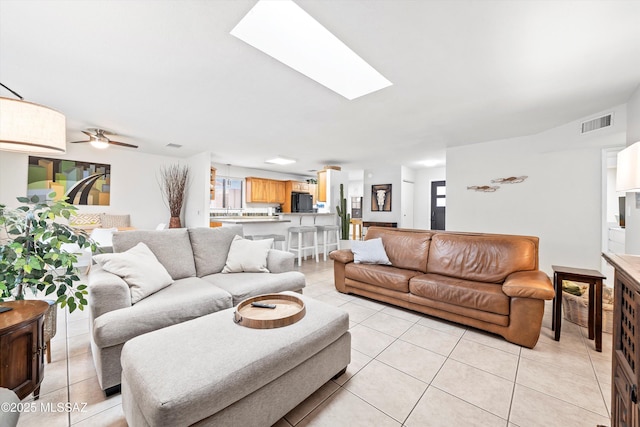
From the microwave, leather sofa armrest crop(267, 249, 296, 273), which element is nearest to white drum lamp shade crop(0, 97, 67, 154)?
leather sofa armrest crop(267, 249, 296, 273)

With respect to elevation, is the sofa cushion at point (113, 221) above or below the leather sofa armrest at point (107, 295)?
above

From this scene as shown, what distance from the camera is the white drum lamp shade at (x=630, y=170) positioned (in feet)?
4.63

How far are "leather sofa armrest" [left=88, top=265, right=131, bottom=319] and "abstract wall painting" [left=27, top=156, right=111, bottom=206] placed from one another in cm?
413

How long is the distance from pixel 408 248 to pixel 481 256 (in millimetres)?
798

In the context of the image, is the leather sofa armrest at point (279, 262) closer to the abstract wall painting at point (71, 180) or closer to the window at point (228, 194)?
the abstract wall painting at point (71, 180)

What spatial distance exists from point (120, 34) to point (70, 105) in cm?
204

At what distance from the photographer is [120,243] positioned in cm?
223

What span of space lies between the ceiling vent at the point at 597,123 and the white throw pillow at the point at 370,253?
3.15 meters

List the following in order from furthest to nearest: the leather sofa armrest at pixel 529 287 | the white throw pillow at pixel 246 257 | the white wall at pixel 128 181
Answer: the white wall at pixel 128 181 → the white throw pillow at pixel 246 257 → the leather sofa armrest at pixel 529 287

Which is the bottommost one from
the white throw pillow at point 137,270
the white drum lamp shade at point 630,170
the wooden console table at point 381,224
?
the white throw pillow at point 137,270

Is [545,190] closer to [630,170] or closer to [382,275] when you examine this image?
[630,170]

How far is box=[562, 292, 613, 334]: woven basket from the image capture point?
2.42 metres

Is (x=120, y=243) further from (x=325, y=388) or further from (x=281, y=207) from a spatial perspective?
(x=281, y=207)

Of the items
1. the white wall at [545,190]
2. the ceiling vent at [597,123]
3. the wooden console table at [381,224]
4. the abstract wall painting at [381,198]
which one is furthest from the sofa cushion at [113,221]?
the ceiling vent at [597,123]
